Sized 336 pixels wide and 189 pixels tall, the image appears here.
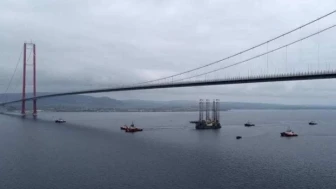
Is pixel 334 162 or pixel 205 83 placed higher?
pixel 205 83

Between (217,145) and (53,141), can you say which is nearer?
(217,145)

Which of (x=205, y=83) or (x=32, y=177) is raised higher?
(x=205, y=83)

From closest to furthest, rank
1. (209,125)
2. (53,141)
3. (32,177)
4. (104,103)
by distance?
(32,177) < (53,141) < (209,125) < (104,103)

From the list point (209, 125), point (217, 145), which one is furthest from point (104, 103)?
point (217, 145)

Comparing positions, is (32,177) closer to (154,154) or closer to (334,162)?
(154,154)

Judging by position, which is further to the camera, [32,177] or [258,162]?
[258,162]

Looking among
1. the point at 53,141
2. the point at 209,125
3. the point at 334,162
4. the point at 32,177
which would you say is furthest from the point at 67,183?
the point at 209,125

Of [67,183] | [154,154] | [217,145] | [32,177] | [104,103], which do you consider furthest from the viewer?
[104,103]

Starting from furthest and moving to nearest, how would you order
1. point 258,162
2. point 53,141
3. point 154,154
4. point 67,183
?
point 53,141, point 154,154, point 258,162, point 67,183

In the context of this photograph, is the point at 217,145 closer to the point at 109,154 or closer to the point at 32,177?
the point at 109,154
